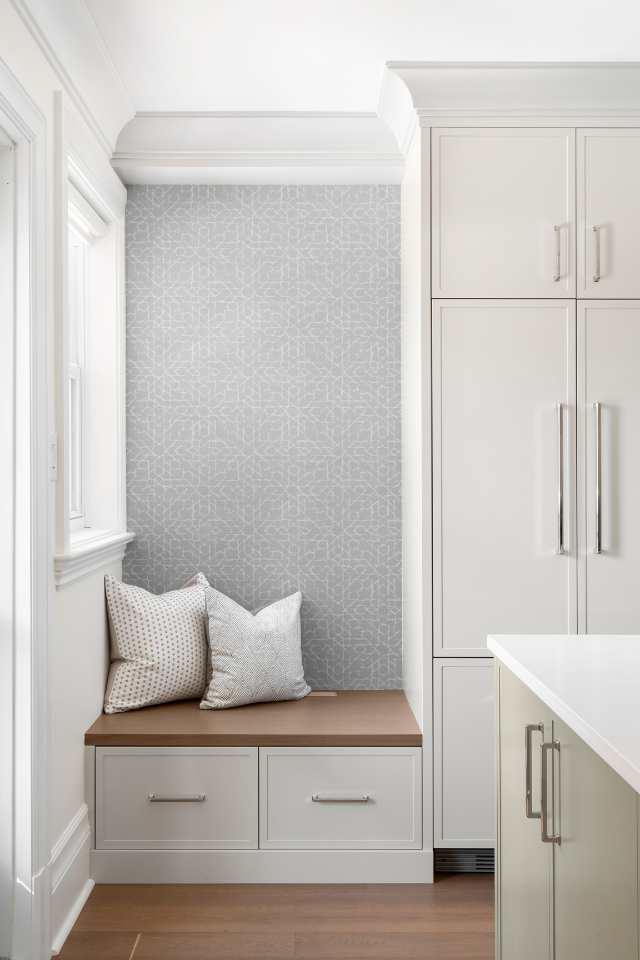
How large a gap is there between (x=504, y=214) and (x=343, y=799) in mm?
1983

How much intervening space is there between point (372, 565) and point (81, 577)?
1167 millimetres

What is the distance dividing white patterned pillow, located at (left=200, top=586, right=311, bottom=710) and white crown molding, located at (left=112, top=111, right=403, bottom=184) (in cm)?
157

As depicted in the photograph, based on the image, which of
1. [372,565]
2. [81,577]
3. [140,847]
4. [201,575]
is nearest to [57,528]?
[81,577]

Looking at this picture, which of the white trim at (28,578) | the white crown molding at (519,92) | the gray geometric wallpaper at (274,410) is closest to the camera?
the white trim at (28,578)

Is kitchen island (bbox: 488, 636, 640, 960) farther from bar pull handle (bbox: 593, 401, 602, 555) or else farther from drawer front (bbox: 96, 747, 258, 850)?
drawer front (bbox: 96, 747, 258, 850)

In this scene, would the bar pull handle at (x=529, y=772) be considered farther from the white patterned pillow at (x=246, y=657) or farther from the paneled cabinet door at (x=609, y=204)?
the paneled cabinet door at (x=609, y=204)

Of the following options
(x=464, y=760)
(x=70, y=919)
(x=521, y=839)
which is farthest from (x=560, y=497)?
(x=70, y=919)

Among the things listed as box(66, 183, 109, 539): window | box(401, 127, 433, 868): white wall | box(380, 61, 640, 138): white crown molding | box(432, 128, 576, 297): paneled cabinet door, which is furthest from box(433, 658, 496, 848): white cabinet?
box(380, 61, 640, 138): white crown molding

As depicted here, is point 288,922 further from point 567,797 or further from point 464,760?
point 567,797

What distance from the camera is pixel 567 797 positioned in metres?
1.43

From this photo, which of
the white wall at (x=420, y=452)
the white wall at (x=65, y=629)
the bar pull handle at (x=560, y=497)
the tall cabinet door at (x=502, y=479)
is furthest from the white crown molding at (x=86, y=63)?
the bar pull handle at (x=560, y=497)

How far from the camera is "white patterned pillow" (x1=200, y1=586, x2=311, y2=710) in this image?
294 cm

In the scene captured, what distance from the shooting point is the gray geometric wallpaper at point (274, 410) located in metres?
3.30

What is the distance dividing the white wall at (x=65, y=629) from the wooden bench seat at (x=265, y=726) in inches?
5.9
